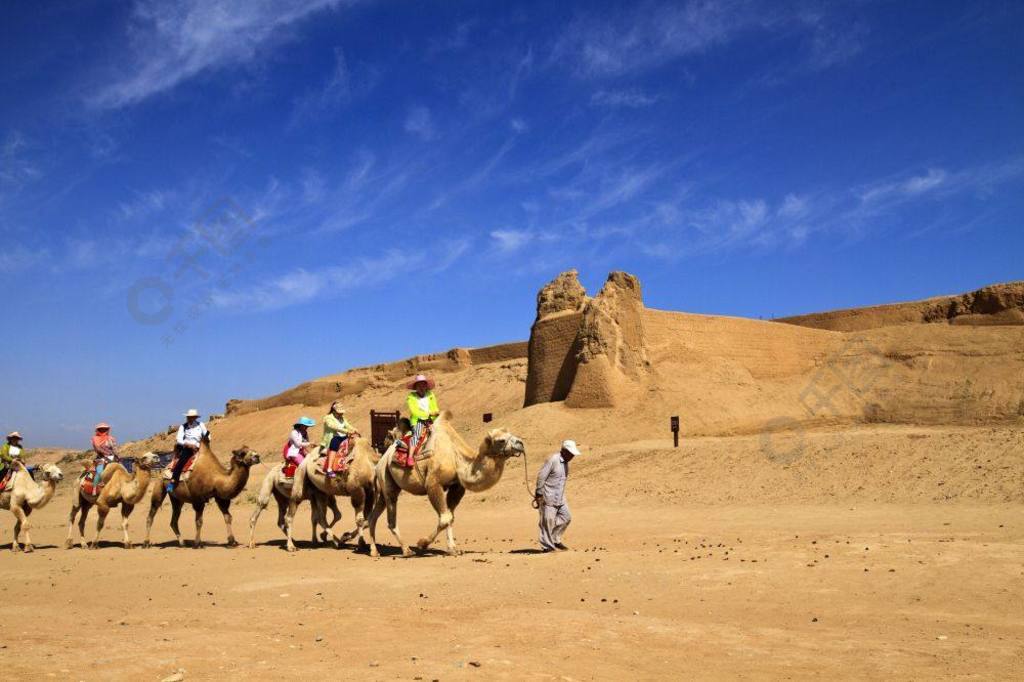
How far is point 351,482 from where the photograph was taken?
→ 13.0m

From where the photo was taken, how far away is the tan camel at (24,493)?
48.0 ft

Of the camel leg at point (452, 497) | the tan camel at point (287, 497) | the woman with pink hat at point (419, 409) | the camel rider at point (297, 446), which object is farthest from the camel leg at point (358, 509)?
the woman with pink hat at point (419, 409)

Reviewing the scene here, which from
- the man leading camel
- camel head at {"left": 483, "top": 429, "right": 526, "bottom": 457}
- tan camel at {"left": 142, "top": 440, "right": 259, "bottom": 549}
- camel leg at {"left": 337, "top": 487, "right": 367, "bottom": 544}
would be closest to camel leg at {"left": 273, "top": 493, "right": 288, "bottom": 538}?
tan camel at {"left": 142, "top": 440, "right": 259, "bottom": 549}

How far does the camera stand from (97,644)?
6.25 m

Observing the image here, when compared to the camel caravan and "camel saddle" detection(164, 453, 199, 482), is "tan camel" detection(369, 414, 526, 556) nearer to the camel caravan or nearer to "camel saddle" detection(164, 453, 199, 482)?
the camel caravan

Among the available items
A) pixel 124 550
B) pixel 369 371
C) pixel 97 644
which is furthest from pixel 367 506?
pixel 369 371

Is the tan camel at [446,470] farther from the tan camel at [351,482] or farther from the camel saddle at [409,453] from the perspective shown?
the tan camel at [351,482]

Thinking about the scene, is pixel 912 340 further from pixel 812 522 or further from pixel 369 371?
pixel 369 371

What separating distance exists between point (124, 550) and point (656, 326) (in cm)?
2244

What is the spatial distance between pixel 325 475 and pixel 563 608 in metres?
6.35

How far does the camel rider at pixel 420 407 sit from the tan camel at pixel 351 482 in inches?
68.4

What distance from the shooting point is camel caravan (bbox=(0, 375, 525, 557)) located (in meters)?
11.6

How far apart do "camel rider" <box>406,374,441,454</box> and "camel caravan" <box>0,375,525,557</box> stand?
0.01 m

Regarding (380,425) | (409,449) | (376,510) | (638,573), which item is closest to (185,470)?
(376,510)
